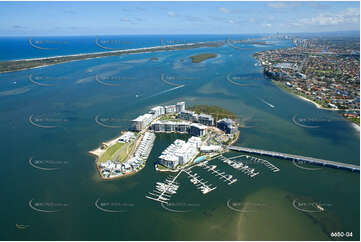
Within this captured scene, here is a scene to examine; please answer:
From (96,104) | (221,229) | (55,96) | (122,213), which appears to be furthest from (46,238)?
(55,96)

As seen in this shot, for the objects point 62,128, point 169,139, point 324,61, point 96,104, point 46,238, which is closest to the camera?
point 46,238

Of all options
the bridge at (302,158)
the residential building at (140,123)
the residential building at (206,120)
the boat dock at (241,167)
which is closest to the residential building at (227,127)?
the residential building at (206,120)

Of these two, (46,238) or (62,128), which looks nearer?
(46,238)

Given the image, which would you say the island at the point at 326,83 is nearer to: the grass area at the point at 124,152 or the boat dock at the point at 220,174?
the boat dock at the point at 220,174

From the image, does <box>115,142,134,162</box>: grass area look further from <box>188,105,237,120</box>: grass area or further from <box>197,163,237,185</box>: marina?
<box>188,105,237,120</box>: grass area

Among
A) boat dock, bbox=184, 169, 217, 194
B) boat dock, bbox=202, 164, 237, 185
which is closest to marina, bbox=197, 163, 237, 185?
boat dock, bbox=202, 164, 237, 185

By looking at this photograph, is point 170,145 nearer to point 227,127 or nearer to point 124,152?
point 124,152

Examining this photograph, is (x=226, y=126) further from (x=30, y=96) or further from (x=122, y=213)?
(x=30, y=96)
